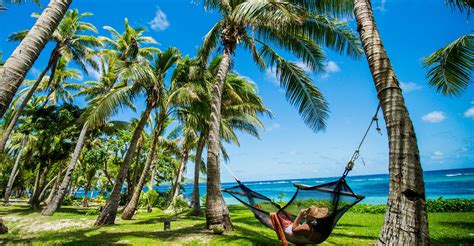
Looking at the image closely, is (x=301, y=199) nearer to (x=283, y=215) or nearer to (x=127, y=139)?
(x=283, y=215)

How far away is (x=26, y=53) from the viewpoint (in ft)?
9.64

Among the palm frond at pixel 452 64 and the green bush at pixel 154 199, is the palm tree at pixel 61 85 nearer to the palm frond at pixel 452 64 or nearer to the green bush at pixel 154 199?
the green bush at pixel 154 199

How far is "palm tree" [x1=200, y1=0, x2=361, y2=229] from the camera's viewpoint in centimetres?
504

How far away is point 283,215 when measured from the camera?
4078mm

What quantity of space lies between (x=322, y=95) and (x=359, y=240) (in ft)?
11.0

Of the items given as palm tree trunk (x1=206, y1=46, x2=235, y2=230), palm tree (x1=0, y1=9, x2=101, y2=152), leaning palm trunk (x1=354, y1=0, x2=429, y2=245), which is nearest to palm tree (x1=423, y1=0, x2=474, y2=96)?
leaning palm trunk (x1=354, y1=0, x2=429, y2=245)

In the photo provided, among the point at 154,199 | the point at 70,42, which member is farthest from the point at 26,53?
the point at 154,199

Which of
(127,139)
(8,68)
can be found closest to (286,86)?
(8,68)

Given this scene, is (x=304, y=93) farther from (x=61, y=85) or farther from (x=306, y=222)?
(x=61, y=85)

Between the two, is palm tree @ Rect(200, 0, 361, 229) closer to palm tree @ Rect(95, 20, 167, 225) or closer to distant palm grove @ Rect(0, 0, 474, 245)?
distant palm grove @ Rect(0, 0, 474, 245)

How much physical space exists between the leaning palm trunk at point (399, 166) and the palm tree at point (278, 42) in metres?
2.08

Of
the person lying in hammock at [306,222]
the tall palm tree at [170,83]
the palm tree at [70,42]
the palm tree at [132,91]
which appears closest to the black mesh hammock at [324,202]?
the person lying in hammock at [306,222]

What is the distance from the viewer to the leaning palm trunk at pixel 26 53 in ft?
8.93

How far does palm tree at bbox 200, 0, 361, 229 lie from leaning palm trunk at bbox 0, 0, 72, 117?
2.84m
